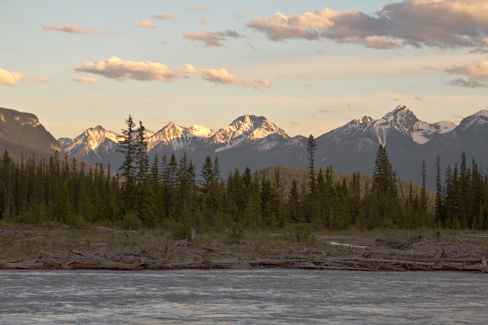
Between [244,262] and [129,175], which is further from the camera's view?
[129,175]

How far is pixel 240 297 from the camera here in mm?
17812

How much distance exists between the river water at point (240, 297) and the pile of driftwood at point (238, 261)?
115cm

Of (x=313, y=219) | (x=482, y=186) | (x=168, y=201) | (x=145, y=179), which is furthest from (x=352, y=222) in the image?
(x=145, y=179)

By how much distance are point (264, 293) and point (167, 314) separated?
16.4 feet

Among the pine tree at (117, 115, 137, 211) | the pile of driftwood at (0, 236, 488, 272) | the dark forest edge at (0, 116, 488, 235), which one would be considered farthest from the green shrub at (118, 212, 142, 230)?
the pile of driftwood at (0, 236, 488, 272)

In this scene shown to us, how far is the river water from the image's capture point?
14375mm

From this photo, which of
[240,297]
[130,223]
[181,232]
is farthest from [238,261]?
[130,223]

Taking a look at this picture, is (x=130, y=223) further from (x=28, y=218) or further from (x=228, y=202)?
(x=228, y=202)

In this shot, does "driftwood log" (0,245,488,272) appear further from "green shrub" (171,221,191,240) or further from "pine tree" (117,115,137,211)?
"pine tree" (117,115,137,211)

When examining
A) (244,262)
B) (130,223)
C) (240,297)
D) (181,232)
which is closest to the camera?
(240,297)

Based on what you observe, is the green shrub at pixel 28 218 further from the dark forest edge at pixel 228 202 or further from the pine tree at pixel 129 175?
the pine tree at pixel 129 175

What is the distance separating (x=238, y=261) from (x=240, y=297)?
349 inches

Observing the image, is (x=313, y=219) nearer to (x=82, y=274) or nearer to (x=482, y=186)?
(x=482, y=186)

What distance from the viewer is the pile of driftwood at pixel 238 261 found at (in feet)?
81.3
